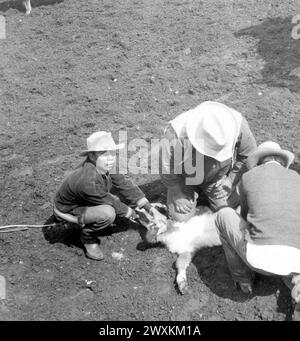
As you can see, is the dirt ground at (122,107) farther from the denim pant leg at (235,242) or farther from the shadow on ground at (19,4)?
the denim pant leg at (235,242)

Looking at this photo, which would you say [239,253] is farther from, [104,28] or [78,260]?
[104,28]

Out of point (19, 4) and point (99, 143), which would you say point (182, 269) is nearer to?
point (99, 143)

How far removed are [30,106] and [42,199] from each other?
1.58 m

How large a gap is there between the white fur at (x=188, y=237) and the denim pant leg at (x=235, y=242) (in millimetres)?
390

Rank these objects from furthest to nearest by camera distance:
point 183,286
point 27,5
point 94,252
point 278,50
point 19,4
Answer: point 19,4
point 27,5
point 278,50
point 94,252
point 183,286

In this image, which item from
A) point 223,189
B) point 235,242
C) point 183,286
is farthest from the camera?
point 223,189

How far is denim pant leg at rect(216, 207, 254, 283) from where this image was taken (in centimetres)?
323

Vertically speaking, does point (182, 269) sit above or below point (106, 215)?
below

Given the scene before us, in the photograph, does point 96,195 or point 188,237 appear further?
point 188,237

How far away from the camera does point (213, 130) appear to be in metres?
3.46

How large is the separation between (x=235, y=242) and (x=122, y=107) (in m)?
2.59

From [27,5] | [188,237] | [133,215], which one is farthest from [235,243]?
[27,5]

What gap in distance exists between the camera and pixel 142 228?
4.12 m
